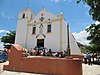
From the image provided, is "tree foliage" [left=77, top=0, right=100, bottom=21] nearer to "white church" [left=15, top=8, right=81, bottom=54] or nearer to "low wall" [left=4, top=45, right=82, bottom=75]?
"low wall" [left=4, top=45, right=82, bottom=75]

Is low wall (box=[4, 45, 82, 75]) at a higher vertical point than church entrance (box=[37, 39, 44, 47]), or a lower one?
lower

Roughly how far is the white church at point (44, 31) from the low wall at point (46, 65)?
41.0 feet

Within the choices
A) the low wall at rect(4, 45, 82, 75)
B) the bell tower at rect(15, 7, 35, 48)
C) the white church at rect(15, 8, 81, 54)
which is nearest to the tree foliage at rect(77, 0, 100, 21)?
the low wall at rect(4, 45, 82, 75)

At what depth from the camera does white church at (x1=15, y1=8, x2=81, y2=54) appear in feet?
77.9

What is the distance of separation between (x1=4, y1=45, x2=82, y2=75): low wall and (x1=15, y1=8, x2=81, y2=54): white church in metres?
12.5

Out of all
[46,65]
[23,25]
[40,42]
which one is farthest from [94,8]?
[23,25]

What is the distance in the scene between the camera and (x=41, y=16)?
2733 cm

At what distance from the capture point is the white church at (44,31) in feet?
77.9

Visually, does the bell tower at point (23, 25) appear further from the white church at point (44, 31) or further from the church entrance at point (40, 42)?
the church entrance at point (40, 42)

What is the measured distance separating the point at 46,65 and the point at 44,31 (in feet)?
52.2

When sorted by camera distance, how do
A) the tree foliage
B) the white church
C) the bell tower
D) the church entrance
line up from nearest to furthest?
the tree foliage
the white church
the church entrance
the bell tower

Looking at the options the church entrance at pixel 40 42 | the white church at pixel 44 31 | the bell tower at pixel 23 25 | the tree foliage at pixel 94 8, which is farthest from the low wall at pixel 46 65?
the bell tower at pixel 23 25

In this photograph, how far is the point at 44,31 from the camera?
84.7 ft

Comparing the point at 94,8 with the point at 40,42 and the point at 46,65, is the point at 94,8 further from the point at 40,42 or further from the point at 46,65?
the point at 40,42
